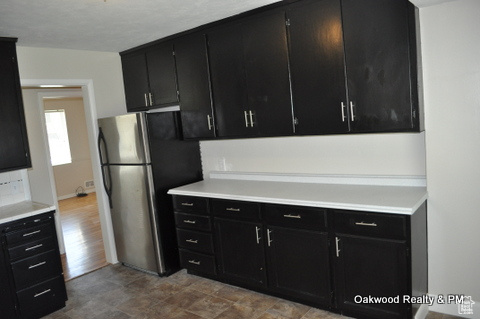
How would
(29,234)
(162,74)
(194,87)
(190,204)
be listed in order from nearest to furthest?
1. (29,234)
2. (190,204)
3. (194,87)
4. (162,74)

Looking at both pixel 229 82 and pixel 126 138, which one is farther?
pixel 126 138

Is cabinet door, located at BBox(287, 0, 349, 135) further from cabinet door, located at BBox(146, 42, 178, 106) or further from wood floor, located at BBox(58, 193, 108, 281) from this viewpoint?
wood floor, located at BBox(58, 193, 108, 281)

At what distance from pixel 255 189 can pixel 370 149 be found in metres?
1.04

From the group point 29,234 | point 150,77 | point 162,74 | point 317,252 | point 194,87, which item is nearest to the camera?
point 317,252

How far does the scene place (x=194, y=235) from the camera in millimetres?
3566

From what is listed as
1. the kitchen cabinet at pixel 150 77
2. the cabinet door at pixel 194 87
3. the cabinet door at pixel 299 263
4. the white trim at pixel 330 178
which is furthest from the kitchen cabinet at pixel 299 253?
the kitchen cabinet at pixel 150 77

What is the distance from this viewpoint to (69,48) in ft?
12.6

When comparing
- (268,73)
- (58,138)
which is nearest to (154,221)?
(268,73)

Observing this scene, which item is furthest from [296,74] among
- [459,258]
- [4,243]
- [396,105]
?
[4,243]

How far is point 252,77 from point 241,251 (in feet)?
5.01

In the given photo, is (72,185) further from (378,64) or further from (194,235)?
(378,64)

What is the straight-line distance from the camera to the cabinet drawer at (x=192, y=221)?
3449 mm

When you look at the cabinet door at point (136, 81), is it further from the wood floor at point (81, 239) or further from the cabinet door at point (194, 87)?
the wood floor at point (81, 239)

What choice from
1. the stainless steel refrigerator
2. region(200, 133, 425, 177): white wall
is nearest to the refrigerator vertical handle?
the stainless steel refrigerator
